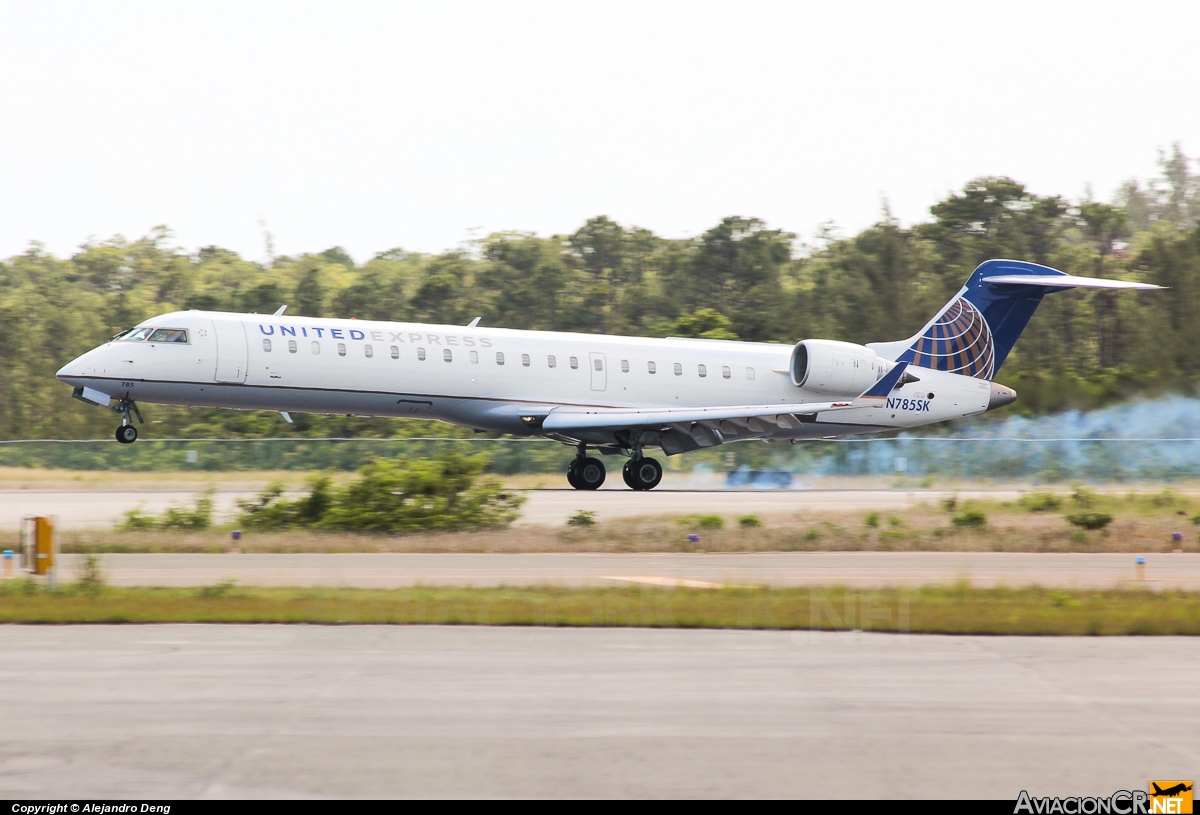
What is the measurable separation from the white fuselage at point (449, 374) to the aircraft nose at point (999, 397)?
0.81 m

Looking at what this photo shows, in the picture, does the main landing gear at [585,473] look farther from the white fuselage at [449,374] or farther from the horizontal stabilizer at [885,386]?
the horizontal stabilizer at [885,386]

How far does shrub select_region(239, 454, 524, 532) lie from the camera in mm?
19641

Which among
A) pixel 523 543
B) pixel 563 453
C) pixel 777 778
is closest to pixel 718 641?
pixel 777 778

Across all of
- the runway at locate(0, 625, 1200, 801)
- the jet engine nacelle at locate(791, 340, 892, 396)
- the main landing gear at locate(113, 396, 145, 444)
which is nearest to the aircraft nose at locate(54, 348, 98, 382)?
the main landing gear at locate(113, 396, 145, 444)

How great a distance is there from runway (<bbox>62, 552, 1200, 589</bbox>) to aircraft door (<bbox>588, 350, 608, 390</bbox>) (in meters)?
9.37

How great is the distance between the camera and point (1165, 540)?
19266 mm

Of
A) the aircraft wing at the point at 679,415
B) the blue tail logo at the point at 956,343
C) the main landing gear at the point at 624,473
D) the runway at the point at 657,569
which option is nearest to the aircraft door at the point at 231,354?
the aircraft wing at the point at 679,415

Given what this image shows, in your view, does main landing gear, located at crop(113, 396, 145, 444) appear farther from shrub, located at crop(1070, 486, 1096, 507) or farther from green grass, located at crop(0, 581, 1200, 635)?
shrub, located at crop(1070, 486, 1096, 507)

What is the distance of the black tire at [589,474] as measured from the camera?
88.8ft

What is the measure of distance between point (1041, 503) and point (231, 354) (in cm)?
1609

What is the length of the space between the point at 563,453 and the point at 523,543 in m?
11.3

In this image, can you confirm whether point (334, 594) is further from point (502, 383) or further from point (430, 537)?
point (502, 383)

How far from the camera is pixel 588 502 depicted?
23641mm

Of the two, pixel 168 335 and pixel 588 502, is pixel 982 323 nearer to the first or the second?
pixel 588 502
